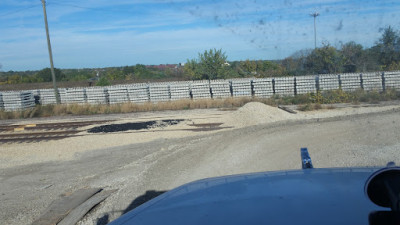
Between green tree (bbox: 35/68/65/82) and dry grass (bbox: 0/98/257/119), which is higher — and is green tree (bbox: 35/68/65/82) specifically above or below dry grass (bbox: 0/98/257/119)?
above

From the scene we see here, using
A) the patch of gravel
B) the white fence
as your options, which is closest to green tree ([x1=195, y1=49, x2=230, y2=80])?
the white fence

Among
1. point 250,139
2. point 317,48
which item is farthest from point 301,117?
point 317,48

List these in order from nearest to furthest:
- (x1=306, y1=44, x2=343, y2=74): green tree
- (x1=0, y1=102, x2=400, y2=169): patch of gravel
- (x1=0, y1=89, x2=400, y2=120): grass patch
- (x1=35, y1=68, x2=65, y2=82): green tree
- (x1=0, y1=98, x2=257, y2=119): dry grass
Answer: (x1=0, y1=102, x2=400, y2=169): patch of gravel, (x1=0, y1=89, x2=400, y2=120): grass patch, (x1=0, y1=98, x2=257, y2=119): dry grass, (x1=306, y1=44, x2=343, y2=74): green tree, (x1=35, y1=68, x2=65, y2=82): green tree

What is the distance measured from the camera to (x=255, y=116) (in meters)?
18.1

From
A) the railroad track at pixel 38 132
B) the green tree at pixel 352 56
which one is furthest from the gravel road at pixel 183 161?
the green tree at pixel 352 56

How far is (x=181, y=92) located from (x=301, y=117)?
41.8 ft

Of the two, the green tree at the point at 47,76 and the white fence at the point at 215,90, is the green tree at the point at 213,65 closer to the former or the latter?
the white fence at the point at 215,90

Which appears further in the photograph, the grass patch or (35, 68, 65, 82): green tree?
(35, 68, 65, 82): green tree

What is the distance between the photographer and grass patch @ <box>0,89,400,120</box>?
23562 millimetres

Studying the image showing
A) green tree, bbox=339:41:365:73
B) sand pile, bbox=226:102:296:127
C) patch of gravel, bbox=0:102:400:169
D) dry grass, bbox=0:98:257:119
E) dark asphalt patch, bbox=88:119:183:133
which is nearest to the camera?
patch of gravel, bbox=0:102:400:169

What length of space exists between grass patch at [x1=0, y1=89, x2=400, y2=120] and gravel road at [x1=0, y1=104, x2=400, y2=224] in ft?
27.6

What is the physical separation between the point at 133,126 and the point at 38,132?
4769 millimetres

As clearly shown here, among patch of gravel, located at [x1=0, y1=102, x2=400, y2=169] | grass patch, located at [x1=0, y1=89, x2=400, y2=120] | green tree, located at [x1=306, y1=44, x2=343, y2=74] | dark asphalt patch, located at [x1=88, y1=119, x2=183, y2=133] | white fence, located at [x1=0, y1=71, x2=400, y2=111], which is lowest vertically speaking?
patch of gravel, located at [x1=0, y1=102, x2=400, y2=169]

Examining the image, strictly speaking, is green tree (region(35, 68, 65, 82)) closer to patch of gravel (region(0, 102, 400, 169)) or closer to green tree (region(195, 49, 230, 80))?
green tree (region(195, 49, 230, 80))
